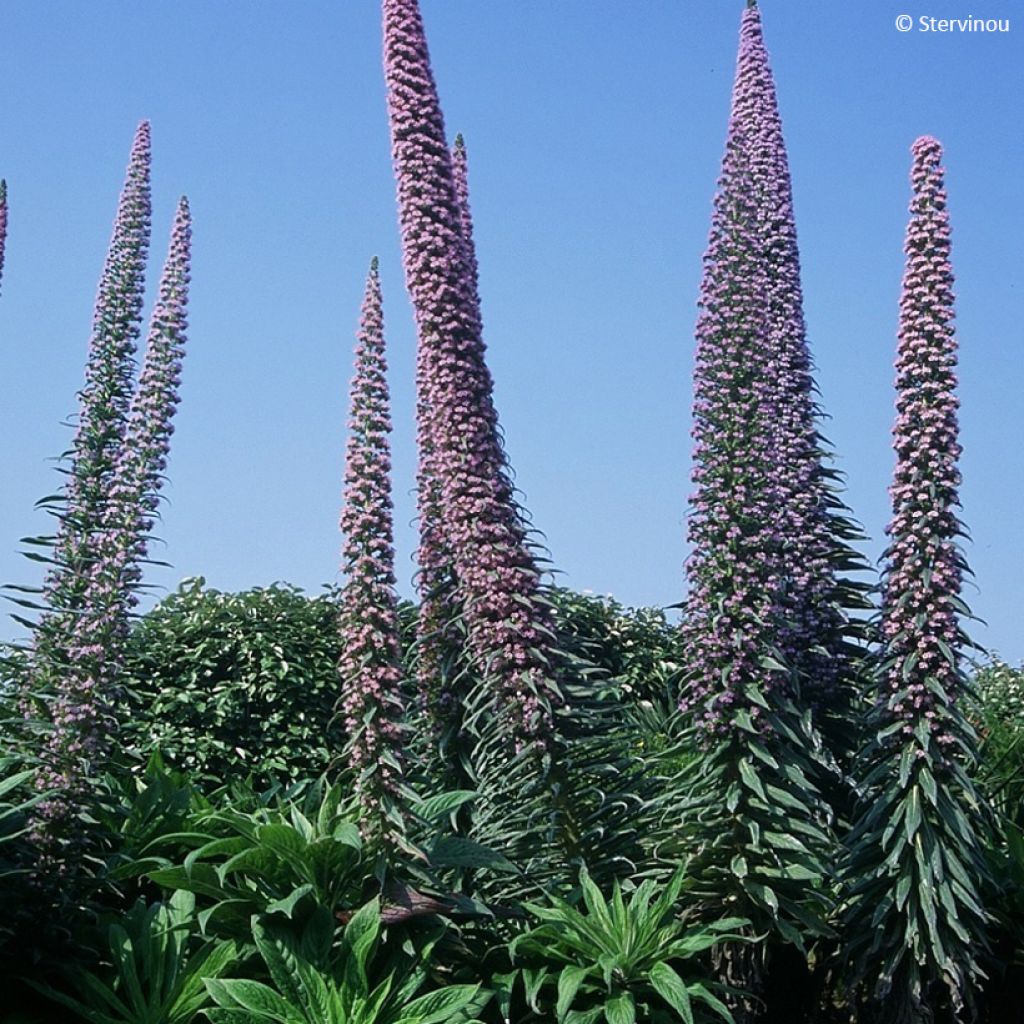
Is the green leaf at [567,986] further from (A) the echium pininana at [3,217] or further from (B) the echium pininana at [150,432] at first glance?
(A) the echium pininana at [3,217]

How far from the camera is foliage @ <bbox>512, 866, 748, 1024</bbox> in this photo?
6.38 meters

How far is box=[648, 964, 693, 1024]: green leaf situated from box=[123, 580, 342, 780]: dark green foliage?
466cm

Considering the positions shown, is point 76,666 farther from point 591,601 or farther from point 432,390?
point 591,601

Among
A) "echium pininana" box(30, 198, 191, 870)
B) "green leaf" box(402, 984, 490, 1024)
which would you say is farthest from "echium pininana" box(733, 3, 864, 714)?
"echium pininana" box(30, 198, 191, 870)

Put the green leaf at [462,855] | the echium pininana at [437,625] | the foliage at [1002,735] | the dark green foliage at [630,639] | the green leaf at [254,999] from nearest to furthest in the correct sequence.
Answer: the green leaf at [254,999] < the green leaf at [462,855] < the echium pininana at [437,625] < the foliage at [1002,735] < the dark green foliage at [630,639]

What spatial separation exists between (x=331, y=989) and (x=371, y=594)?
171 centimetres

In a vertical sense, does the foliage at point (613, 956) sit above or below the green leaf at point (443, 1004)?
above

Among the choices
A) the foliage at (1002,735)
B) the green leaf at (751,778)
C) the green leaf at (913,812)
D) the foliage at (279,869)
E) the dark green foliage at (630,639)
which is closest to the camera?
the foliage at (279,869)

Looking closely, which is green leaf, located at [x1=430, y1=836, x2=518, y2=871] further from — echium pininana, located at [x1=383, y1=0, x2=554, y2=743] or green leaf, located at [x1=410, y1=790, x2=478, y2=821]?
echium pininana, located at [x1=383, y1=0, x2=554, y2=743]

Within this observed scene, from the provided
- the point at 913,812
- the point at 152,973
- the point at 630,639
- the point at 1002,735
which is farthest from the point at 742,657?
the point at 630,639

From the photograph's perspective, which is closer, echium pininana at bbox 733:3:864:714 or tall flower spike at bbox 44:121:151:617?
tall flower spike at bbox 44:121:151:617

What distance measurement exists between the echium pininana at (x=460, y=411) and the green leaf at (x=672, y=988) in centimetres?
123

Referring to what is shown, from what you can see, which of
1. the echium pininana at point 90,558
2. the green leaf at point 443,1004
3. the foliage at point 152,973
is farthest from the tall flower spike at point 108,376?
the green leaf at point 443,1004

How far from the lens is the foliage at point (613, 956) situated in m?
6.38
